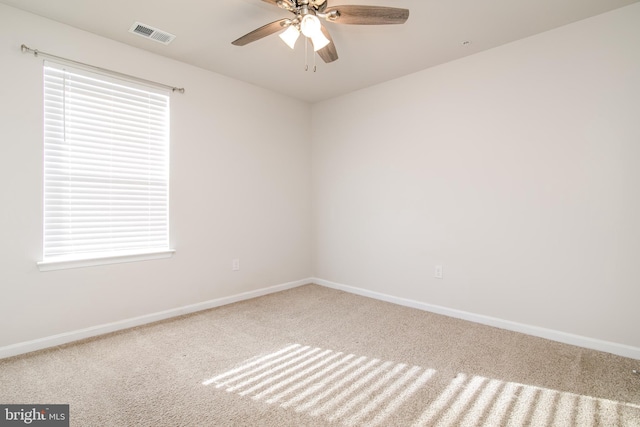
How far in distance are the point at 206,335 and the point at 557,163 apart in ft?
10.4

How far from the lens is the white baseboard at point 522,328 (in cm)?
225

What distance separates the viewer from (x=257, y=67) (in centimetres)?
318

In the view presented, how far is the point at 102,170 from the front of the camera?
2.67 metres

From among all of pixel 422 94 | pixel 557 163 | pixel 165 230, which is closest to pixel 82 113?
pixel 165 230

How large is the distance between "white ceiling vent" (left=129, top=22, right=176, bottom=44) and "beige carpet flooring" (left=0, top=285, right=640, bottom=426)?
2.47m

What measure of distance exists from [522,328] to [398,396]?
1544 mm

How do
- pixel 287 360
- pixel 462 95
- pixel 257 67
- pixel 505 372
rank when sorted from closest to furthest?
pixel 505 372
pixel 287 360
pixel 462 95
pixel 257 67

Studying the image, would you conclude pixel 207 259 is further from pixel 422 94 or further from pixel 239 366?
pixel 422 94

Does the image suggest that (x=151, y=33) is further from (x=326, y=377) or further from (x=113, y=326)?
(x=326, y=377)

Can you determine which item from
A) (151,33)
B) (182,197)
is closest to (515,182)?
(182,197)

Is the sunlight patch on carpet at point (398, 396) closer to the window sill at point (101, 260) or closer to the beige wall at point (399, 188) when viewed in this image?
the beige wall at point (399, 188)
